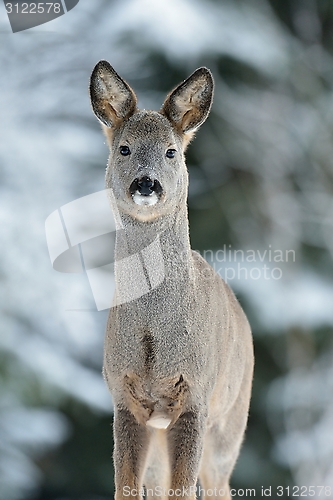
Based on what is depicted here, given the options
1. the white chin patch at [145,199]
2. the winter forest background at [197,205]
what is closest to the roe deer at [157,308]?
the white chin patch at [145,199]

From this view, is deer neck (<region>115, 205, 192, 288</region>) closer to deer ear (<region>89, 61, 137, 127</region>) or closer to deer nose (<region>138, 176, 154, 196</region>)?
deer nose (<region>138, 176, 154, 196</region>)

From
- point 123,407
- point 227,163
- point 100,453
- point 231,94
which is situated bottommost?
point 100,453

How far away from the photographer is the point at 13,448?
853 cm

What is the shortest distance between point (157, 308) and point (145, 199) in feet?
1.96

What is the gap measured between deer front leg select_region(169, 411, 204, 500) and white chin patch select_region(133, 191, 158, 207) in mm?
1089

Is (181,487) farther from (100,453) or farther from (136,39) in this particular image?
(136,39)

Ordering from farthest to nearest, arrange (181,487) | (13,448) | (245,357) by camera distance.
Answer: (13,448) < (245,357) < (181,487)

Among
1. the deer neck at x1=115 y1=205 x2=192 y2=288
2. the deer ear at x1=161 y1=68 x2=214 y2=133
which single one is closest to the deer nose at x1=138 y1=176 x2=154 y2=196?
the deer neck at x1=115 y1=205 x2=192 y2=288

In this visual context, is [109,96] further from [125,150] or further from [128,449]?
[128,449]

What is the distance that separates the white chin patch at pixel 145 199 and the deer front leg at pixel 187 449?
1.09 metres

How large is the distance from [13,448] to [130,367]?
5.20 m

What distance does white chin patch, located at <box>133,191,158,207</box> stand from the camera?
360cm

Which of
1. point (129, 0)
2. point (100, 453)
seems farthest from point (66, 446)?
point (129, 0)

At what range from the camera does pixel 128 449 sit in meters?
3.94
